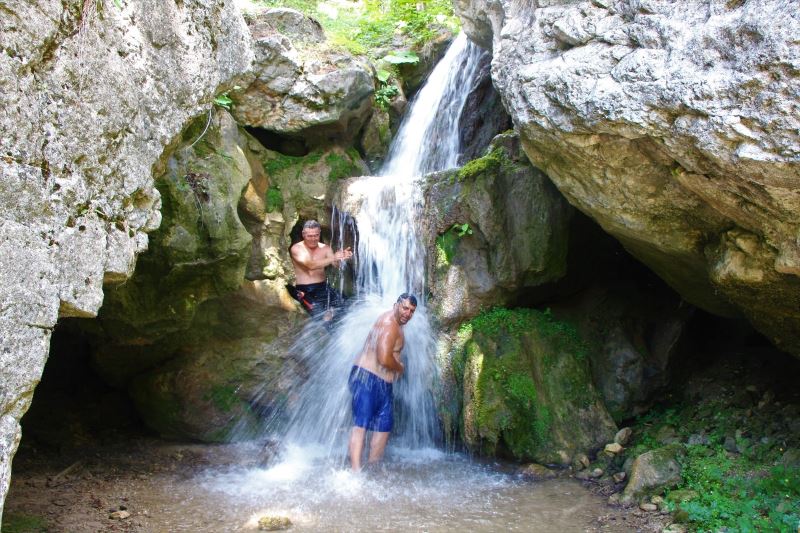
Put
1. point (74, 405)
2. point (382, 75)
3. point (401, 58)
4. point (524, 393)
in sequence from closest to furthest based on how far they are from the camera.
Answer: point (524, 393), point (74, 405), point (382, 75), point (401, 58)

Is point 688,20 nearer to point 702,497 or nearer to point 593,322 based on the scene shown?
point 702,497

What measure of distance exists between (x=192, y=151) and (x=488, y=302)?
3775 mm

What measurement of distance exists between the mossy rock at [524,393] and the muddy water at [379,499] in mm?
435

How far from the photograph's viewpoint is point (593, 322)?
8.04 metres

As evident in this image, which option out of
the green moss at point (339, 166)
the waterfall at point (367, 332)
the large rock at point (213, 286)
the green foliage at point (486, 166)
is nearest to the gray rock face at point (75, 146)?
the large rock at point (213, 286)

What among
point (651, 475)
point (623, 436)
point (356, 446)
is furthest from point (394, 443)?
point (651, 475)

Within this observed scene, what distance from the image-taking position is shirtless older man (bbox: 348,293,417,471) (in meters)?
6.89

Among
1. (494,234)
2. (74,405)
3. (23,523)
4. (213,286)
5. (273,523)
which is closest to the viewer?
(23,523)

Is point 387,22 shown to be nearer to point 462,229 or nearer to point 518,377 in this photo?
point 462,229

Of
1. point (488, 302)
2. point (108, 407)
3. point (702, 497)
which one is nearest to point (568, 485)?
point (702, 497)

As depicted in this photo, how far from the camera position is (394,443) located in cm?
786

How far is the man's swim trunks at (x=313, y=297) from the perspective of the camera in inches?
329

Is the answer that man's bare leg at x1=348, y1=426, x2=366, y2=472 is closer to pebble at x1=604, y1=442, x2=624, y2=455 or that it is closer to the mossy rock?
the mossy rock

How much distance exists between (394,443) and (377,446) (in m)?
0.89
